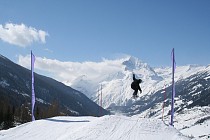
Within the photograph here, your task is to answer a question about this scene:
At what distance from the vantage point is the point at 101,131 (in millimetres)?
25172

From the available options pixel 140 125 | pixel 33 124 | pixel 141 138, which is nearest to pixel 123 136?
pixel 141 138

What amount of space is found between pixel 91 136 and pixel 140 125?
513 cm

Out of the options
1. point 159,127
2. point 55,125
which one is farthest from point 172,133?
point 55,125

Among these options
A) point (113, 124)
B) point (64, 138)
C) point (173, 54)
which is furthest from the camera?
point (173, 54)

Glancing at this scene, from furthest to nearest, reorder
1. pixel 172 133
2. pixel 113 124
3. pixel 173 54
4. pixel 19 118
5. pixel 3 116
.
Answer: pixel 19 118, pixel 3 116, pixel 173 54, pixel 113 124, pixel 172 133

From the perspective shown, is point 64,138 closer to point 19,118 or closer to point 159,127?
point 159,127

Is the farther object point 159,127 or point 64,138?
point 159,127

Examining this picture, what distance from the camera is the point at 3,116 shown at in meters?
94.3

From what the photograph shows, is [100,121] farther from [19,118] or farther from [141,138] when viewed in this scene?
[19,118]

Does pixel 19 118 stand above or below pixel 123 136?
above

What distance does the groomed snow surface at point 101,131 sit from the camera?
24.1 metres

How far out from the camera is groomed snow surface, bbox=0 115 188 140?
2409cm

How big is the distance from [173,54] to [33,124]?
1492cm

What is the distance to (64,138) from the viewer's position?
23.8m
